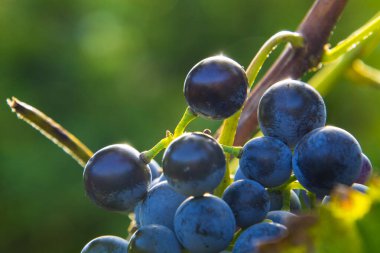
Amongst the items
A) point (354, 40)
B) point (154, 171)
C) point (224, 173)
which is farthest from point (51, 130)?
point (354, 40)

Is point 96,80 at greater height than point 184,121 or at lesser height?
lesser

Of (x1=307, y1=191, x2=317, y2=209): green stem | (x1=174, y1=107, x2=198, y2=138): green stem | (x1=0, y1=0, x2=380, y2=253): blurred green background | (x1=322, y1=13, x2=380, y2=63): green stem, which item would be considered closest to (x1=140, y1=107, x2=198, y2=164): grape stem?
(x1=174, y1=107, x2=198, y2=138): green stem

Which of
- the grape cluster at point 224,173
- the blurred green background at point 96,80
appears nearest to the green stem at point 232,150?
the grape cluster at point 224,173

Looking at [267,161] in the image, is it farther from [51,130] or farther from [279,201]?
[51,130]

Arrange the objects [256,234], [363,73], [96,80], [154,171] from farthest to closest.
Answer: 1. [96,80]
2. [363,73]
3. [154,171]
4. [256,234]

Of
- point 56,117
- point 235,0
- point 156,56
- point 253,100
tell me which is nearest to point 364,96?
point 235,0

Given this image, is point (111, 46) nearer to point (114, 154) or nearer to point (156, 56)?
point (156, 56)
